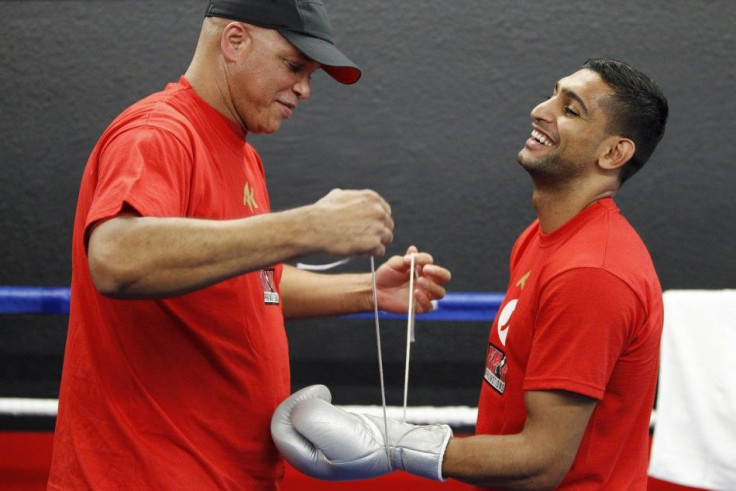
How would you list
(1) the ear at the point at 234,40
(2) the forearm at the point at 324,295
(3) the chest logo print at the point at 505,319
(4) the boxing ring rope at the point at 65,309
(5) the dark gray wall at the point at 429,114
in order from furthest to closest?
A: (5) the dark gray wall at the point at 429,114 → (4) the boxing ring rope at the point at 65,309 → (2) the forearm at the point at 324,295 → (3) the chest logo print at the point at 505,319 → (1) the ear at the point at 234,40

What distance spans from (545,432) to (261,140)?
186 cm

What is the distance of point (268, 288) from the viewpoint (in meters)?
1.46

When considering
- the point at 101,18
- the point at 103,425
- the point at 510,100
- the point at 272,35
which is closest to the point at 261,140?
the point at 101,18

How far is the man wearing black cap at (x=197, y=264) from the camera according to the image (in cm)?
106

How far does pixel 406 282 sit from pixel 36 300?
4.38ft

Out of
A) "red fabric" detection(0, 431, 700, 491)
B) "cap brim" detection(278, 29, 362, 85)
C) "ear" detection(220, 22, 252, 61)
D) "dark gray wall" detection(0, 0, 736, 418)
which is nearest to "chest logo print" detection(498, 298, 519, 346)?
"cap brim" detection(278, 29, 362, 85)

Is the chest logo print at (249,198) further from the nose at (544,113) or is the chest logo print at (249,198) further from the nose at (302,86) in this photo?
the nose at (544,113)

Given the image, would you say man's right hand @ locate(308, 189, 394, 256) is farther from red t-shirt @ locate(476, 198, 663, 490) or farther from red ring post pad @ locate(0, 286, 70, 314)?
red ring post pad @ locate(0, 286, 70, 314)

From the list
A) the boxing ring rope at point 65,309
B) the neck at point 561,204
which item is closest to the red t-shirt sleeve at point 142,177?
the neck at point 561,204

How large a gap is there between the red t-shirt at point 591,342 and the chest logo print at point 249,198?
1.60 feet

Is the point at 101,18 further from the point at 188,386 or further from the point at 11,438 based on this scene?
the point at 188,386

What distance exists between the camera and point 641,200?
9.55ft

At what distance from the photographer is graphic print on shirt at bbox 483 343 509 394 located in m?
1.44

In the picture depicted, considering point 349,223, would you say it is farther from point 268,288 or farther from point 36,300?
point 36,300
